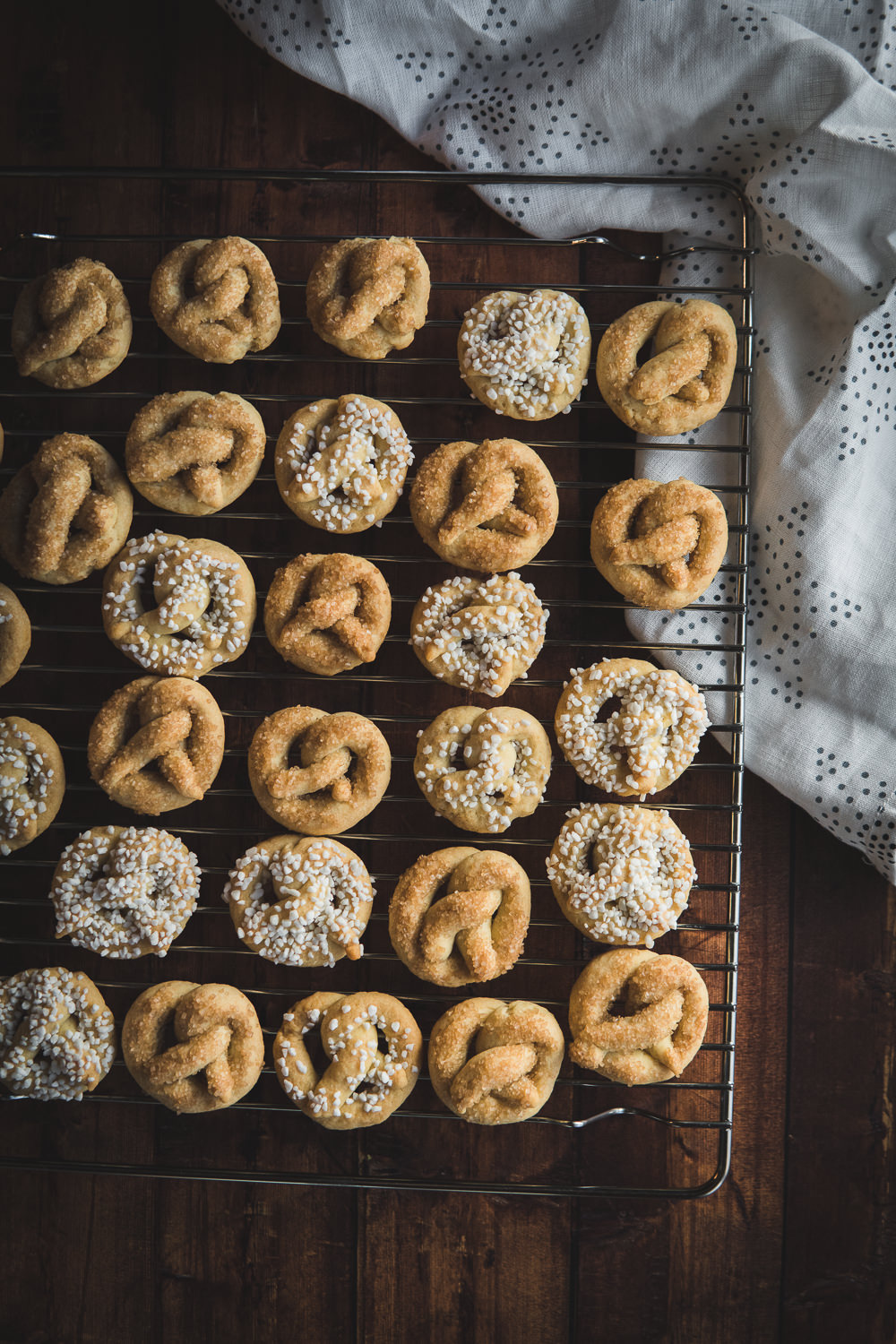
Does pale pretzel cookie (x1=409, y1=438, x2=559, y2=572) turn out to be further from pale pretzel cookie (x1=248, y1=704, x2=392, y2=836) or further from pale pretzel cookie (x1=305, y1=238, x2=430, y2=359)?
pale pretzel cookie (x1=248, y1=704, x2=392, y2=836)

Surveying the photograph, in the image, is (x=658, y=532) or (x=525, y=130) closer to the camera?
(x=658, y=532)

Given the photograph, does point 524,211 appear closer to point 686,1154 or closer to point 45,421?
point 45,421

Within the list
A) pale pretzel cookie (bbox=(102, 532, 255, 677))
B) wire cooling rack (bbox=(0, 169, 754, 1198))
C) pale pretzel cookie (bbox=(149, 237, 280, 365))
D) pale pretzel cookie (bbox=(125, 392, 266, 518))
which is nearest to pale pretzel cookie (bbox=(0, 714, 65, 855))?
wire cooling rack (bbox=(0, 169, 754, 1198))

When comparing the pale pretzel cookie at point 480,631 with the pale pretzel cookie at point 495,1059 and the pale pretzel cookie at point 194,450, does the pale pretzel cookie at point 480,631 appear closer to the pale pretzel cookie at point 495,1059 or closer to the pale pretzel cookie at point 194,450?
the pale pretzel cookie at point 194,450

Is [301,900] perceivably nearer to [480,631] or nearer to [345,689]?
[345,689]

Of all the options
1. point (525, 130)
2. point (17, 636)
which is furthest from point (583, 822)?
point (525, 130)

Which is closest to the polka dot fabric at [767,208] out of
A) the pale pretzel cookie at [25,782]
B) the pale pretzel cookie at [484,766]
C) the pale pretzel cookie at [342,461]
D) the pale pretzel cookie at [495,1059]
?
the pale pretzel cookie at [484,766]
